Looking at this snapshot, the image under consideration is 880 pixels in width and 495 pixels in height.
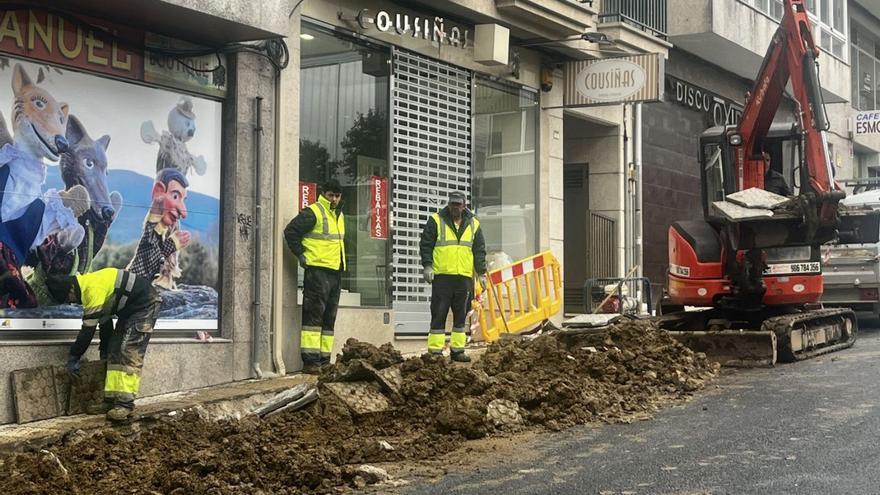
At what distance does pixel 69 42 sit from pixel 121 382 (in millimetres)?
3147

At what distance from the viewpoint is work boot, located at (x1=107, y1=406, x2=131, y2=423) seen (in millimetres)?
9445

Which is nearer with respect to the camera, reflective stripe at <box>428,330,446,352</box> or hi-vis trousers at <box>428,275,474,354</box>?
reflective stripe at <box>428,330,446,352</box>

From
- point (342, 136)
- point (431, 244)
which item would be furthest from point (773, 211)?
point (342, 136)

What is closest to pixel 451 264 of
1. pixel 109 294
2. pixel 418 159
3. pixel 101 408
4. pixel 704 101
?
pixel 418 159

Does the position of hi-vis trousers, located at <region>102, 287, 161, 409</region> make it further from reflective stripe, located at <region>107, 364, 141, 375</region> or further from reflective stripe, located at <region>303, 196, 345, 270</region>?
reflective stripe, located at <region>303, 196, 345, 270</region>

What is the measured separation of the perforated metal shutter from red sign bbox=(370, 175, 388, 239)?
9.8 inches

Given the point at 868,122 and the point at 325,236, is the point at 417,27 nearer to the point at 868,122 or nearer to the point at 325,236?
the point at 325,236

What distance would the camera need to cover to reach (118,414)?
9477 millimetres

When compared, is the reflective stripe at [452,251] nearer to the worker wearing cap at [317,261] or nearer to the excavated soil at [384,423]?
the excavated soil at [384,423]

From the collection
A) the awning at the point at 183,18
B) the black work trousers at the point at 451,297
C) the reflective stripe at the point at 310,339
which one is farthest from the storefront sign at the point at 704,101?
the awning at the point at 183,18

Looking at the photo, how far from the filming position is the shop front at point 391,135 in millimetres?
13844

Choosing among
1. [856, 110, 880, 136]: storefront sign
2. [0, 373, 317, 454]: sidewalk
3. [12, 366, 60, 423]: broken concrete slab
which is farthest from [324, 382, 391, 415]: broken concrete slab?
[856, 110, 880, 136]: storefront sign

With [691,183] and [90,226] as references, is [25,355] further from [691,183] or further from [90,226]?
[691,183]

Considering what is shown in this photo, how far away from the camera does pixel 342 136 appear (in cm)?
1420
